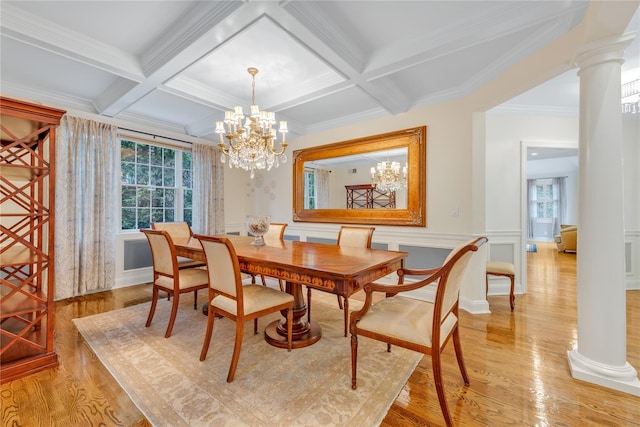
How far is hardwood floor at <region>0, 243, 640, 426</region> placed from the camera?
4.84 ft

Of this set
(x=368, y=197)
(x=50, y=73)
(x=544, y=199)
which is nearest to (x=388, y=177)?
(x=368, y=197)

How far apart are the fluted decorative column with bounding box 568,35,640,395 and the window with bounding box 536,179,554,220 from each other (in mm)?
9677

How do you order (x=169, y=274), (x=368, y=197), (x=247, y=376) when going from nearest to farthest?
(x=247, y=376) < (x=169, y=274) < (x=368, y=197)

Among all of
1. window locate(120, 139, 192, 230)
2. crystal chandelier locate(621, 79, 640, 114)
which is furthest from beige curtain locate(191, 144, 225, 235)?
crystal chandelier locate(621, 79, 640, 114)

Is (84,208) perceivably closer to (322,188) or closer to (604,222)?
(322,188)

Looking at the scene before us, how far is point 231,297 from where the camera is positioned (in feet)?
6.16

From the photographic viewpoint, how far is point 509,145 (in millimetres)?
3734

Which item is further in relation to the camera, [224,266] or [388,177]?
[388,177]

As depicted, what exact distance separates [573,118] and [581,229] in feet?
9.82

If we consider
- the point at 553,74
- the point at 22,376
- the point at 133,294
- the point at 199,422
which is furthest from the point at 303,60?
the point at 133,294

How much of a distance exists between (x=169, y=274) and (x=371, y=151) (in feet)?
9.79

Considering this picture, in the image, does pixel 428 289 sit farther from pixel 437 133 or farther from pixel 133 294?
pixel 133 294

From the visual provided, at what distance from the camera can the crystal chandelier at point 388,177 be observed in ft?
12.0

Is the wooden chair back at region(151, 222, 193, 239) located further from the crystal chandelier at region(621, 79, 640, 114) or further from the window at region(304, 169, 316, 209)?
the crystal chandelier at region(621, 79, 640, 114)
